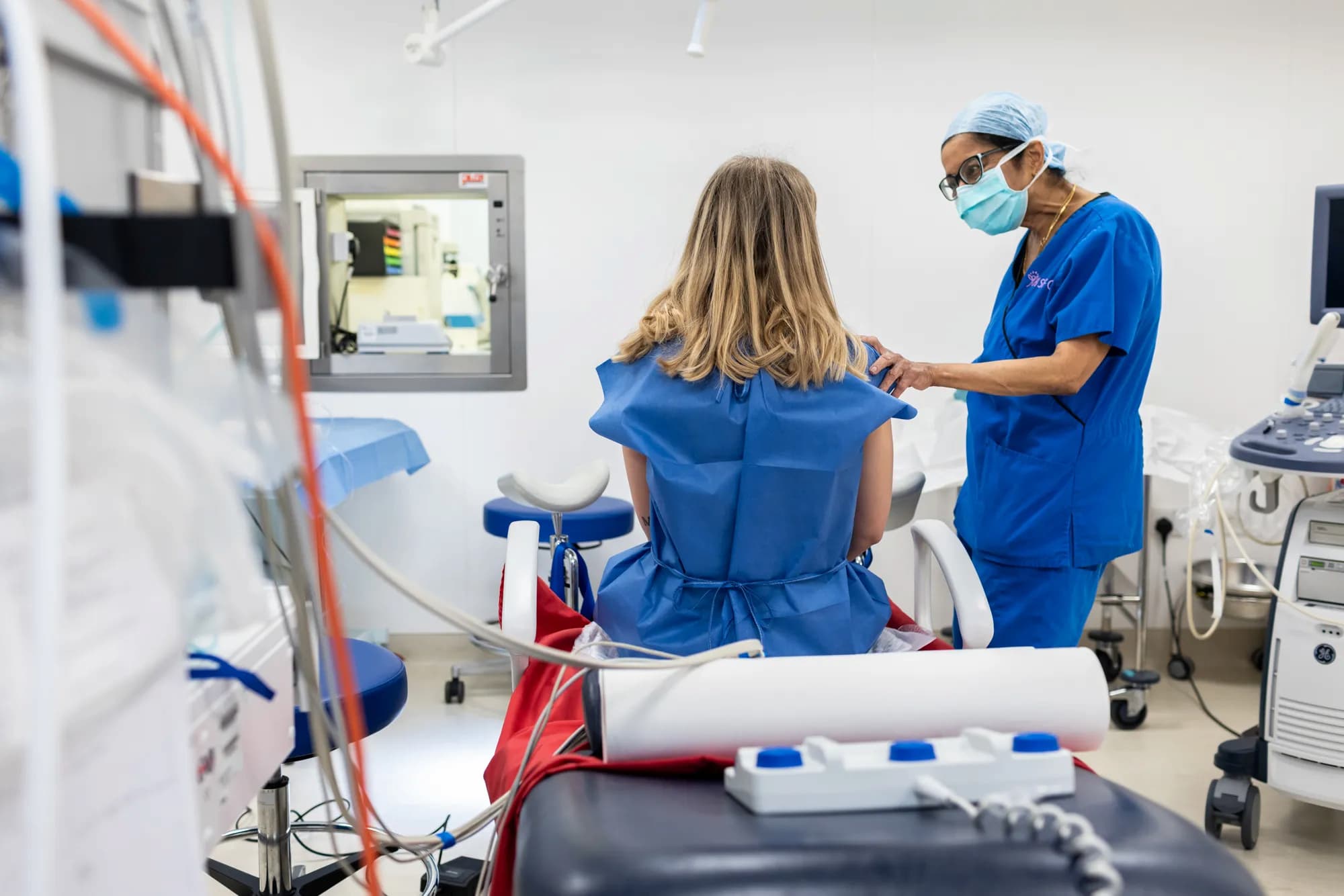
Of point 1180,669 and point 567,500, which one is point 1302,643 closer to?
point 1180,669

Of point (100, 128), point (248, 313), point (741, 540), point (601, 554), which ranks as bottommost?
point (601, 554)

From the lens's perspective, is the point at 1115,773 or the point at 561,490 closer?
the point at 561,490

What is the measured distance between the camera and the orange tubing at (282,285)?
475 mm

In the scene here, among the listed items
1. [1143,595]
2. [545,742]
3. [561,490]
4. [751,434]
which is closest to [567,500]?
[561,490]

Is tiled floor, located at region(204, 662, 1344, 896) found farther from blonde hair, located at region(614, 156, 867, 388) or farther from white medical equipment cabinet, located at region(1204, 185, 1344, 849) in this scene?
blonde hair, located at region(614, 156, 867, 388)

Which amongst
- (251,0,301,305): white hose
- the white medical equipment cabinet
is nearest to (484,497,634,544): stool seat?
the white medical equipment cabinet

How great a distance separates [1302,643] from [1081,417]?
739mm

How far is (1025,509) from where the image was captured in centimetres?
193

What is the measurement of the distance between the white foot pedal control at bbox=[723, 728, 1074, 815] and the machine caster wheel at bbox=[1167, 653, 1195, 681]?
2671mm

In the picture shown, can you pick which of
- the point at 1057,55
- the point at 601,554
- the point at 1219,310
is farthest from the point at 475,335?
the point at 1219,310

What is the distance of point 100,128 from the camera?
631 mm

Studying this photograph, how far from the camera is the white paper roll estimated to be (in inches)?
41.1

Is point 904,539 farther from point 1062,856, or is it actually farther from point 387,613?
point 1062,856

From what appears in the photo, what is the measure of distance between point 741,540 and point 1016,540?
2.46 feet
